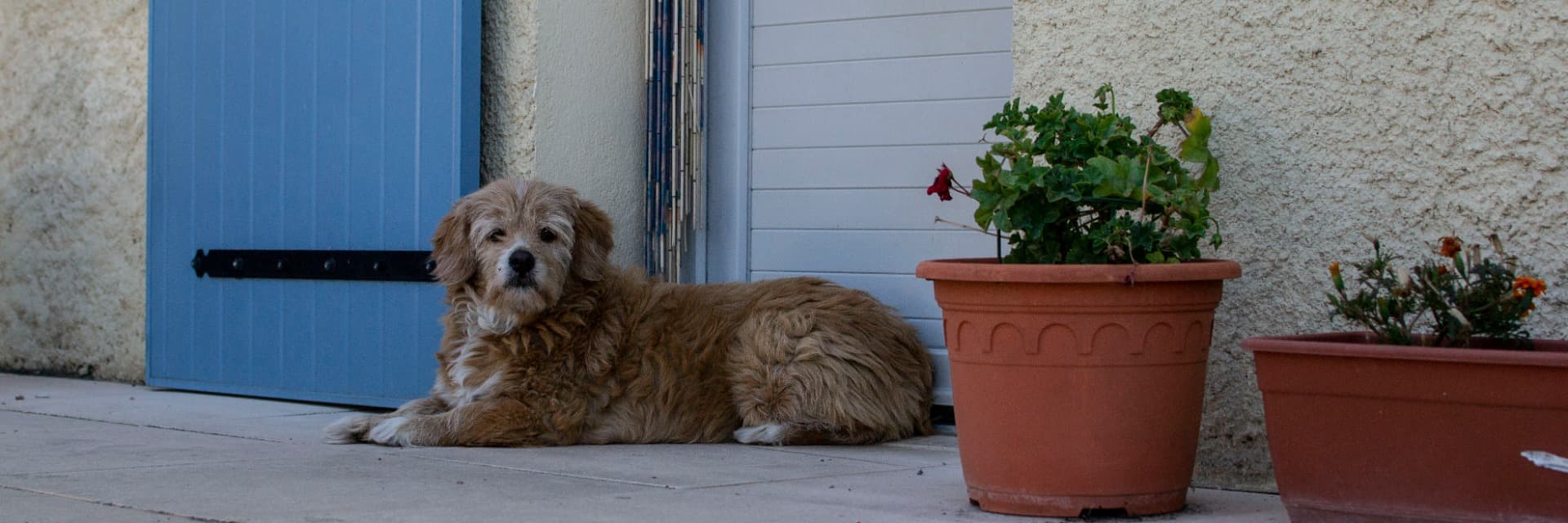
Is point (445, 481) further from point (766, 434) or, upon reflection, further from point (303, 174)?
point (303, 174)

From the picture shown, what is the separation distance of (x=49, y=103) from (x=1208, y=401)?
5709mm

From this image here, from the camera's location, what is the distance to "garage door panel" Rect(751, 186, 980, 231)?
534 cm

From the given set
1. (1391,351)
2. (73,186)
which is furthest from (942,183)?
(73,186)

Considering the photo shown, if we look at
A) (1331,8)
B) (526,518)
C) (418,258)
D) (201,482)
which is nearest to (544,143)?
(418,258)

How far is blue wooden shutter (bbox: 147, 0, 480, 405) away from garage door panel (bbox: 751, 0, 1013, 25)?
1.08 metres

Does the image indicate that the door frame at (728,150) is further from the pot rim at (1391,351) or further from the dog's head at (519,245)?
the pot rim at (1391,351)

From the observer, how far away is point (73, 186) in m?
7.19

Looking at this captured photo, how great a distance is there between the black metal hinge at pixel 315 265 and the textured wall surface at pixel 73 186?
0.89 m

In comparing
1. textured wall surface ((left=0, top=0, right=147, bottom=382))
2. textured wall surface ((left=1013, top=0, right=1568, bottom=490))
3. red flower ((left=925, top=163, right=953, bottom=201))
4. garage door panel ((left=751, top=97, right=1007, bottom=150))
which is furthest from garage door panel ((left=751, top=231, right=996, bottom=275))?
textured wall surface ((left=0, top=0, right=147, bottom=382))

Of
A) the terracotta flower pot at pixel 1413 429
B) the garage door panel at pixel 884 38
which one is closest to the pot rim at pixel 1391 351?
the terracotta flower pot at pixel 1413 429

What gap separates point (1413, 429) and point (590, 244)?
8.92 ft

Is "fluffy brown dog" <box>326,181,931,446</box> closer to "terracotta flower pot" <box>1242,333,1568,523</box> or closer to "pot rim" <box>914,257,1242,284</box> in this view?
"pot rim" <box>914,257,1242,284</box>

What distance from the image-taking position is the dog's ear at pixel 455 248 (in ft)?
16.0

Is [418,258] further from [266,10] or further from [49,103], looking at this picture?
[49,103]
